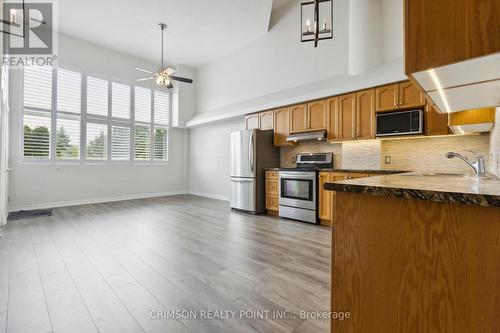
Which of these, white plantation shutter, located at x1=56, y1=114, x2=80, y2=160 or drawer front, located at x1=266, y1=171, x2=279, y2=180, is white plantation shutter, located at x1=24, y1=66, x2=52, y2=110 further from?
drawer front, located at x1=266, y1=171, x2=279, y2=180

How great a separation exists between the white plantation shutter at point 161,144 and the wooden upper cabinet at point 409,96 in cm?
671

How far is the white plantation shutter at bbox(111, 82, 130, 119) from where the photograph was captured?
6.80m

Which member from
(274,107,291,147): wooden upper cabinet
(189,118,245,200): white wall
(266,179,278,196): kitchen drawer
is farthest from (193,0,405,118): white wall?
(266,179,278,196): kitchen drawer

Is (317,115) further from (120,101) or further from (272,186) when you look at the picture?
(120,101)

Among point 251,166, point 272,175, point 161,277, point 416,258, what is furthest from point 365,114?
point 161,277

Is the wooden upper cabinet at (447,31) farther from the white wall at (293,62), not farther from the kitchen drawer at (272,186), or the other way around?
the kitchen drawer at (272,186)

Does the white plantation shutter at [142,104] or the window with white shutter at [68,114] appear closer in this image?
the window with white shutter at [68,114]

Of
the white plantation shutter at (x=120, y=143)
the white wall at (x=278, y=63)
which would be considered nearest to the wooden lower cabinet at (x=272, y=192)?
the white wall at (x=278, y=63)

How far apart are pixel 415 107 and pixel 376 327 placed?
11.5 ft

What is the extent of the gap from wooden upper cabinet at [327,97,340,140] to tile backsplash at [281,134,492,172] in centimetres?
32

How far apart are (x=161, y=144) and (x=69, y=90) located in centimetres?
275

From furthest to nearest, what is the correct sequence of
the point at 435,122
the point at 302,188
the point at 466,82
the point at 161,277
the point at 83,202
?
the point at 83,202
the point at 302,188
the point at 435,122
the point at 161,277
the point at 466,82

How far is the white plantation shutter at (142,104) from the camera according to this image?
727 centimetres

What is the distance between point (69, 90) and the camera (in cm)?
604
